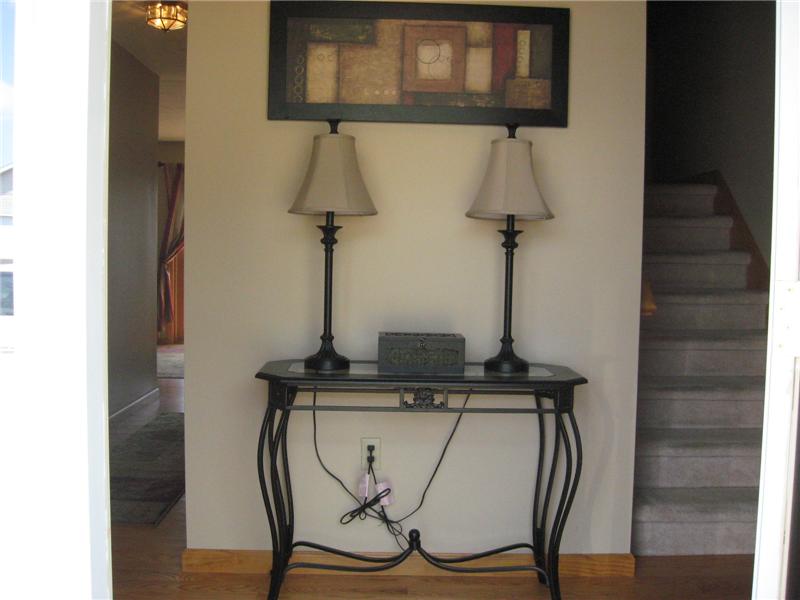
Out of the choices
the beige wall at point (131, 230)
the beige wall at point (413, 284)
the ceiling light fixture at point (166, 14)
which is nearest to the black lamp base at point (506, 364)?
the beige wall at point (413, 284)

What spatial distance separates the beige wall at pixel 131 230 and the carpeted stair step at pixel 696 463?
3.41 metres

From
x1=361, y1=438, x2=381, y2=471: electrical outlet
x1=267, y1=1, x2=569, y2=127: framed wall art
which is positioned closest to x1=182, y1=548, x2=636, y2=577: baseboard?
x1=361, y1=438, x2=381, y2=471: electrical outlet

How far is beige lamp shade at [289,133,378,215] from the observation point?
2.33 m

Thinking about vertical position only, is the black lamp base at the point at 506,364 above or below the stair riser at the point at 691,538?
above

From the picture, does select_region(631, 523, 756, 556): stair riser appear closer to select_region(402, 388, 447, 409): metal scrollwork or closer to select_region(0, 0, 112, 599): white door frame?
select_region(402, 388, 447, 409): metal scrollwork

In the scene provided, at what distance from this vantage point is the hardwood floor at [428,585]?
8.11 ft

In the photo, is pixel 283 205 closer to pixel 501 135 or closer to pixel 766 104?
pixel 501 135

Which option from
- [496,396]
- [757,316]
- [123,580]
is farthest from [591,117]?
[123,580]

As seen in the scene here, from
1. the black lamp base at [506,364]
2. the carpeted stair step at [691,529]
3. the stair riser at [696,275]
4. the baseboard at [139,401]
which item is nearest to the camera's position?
the black lamp base at [506,364]

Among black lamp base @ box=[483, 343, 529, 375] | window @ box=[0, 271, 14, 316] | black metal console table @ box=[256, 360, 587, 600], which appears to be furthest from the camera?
black lamp base @ box=[483, 343, 529, 375]

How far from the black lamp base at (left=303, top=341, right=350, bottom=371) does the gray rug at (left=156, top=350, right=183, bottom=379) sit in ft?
17.0

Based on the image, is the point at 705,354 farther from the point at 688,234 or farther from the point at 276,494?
the point at 276,494

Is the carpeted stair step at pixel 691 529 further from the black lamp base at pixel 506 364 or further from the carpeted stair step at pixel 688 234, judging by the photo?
the carpeted stair step at pixel 688 234

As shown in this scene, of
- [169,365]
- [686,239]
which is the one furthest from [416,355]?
A: [169,365]
